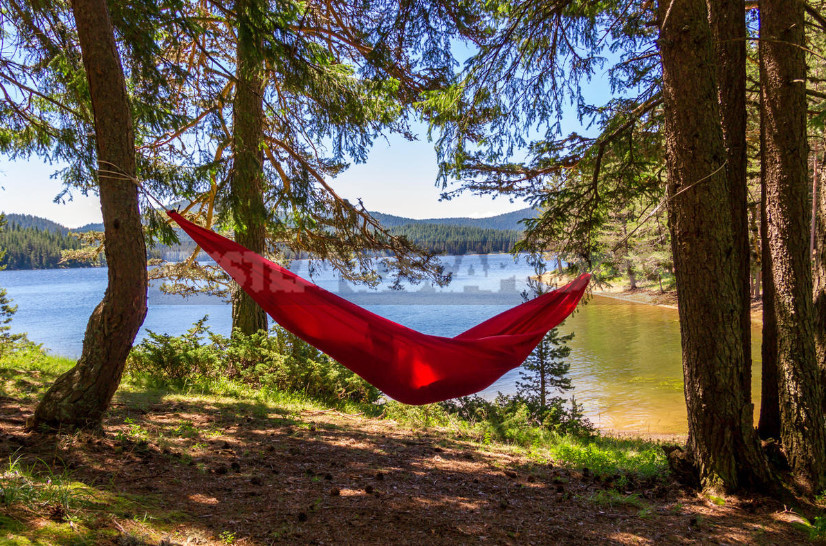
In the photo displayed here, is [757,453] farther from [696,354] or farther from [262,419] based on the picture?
[262,419]

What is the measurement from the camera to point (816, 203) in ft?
10.0

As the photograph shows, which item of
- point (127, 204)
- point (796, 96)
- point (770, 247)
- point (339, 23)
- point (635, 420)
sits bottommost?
point (635, 420)

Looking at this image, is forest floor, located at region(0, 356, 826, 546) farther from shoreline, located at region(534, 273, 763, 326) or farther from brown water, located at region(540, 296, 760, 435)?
shoreline, located at region(534, 273, 763, 326)

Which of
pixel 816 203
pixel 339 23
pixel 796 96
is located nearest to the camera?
pixel 796 96

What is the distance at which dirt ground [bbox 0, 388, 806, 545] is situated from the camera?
1630 mm

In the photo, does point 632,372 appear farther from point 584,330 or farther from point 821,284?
point 821,284

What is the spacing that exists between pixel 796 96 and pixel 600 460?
2.30 metres

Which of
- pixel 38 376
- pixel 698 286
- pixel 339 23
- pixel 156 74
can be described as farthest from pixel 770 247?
pixel 38 376

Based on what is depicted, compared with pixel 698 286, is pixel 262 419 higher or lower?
lower

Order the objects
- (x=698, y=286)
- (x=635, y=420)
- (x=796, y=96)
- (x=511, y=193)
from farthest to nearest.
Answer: (x=635, y=420) → (x=511, y=193) → (x=796, y=96) → (x=698, y=286)

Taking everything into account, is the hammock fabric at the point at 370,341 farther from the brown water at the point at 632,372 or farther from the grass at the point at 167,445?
the brown water at the point at 632,372

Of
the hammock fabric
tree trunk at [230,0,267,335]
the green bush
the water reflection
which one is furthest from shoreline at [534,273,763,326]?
the hammock fabric

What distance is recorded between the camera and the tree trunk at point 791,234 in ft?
8.05

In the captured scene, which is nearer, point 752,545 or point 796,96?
point 752,545
